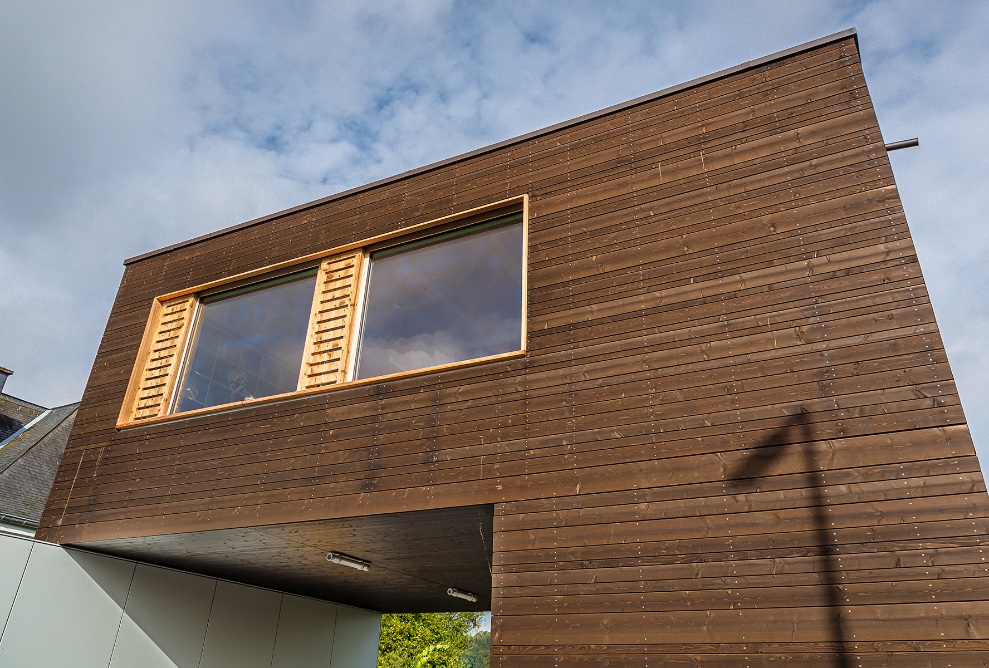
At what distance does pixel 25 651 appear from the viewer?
594 centimetres

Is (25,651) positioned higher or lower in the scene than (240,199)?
lower

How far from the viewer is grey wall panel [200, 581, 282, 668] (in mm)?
7848

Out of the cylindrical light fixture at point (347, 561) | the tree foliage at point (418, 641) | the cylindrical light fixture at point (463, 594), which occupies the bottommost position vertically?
the cylindrical light fixture at point (463, 594)

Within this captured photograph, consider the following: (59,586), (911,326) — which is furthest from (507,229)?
→ (59,586)

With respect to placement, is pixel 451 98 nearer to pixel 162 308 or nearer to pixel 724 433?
pixel 162 308

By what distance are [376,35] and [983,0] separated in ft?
22.5

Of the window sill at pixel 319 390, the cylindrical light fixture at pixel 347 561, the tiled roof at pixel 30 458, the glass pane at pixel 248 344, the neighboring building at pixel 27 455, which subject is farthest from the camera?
the tiled roof at pixel 30 458

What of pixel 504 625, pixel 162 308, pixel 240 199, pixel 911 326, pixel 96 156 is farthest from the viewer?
pixel 240 199

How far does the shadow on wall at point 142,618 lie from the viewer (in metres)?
6.04

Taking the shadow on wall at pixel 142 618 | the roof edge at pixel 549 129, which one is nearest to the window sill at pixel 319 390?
the shadow on wall at pixel 142 618

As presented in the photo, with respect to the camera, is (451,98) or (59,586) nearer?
(59,586)

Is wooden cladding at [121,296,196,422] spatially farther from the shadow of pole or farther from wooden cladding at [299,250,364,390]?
the shadow of pole

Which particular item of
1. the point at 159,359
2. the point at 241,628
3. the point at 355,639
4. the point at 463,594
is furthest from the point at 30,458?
the point at 463,594

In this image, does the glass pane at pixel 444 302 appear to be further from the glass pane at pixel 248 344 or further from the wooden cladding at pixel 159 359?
the wooden cladding at pixel 159 359
